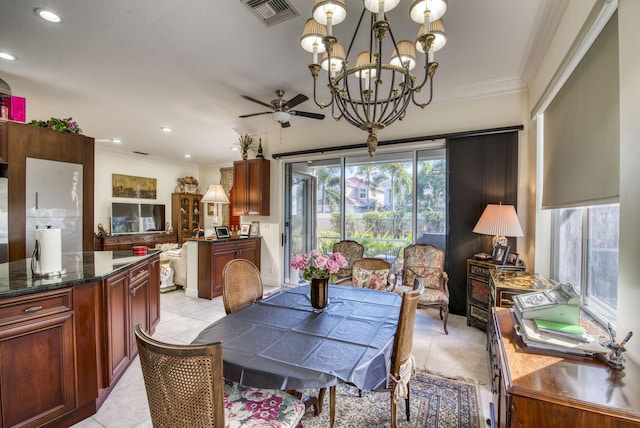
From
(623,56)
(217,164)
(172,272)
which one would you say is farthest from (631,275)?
(217,164)

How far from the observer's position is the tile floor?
75.8 inches

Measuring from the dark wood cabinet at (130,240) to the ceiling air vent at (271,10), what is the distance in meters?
6.61

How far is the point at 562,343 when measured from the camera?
1.19 m

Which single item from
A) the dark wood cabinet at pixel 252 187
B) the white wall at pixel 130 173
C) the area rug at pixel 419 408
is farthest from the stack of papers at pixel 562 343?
the white wall at pixel 130 173

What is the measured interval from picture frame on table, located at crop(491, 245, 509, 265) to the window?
0.45 metres

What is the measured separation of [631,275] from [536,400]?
70 cm

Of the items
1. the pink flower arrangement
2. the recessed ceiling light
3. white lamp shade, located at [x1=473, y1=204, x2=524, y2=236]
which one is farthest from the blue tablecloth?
the recessed ceiling light

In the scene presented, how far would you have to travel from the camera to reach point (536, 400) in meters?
0.95

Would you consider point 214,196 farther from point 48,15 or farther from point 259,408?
point 259,408

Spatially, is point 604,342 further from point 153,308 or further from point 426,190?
point 153,308

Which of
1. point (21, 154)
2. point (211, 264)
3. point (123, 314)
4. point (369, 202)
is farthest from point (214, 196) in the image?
point (123, 314)

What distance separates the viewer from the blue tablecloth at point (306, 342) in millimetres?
1220

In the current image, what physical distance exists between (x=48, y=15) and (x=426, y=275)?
14.5 feet

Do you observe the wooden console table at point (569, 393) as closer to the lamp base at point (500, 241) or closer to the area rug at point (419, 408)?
the area rug at point (419, 408)
